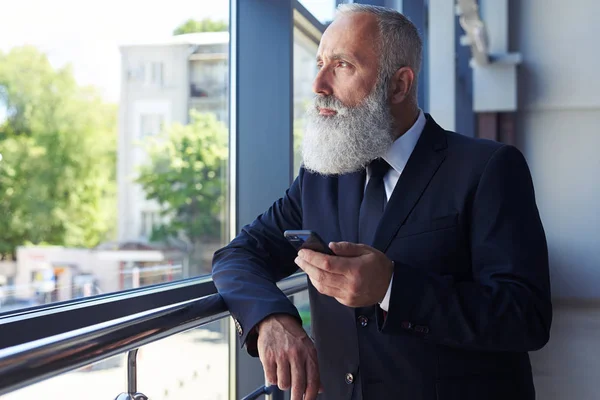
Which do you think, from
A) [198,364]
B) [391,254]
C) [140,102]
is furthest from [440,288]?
[140,102]

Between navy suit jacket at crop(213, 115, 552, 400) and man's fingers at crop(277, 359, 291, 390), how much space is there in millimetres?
116

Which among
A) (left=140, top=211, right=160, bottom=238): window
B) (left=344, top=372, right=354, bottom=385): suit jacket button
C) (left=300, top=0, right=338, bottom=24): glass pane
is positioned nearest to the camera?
(left=344, top=372, right=354, bottom=385): suit jacket button

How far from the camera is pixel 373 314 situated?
1.48 meters

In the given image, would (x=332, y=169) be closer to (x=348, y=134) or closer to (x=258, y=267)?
(x=348, y=134)

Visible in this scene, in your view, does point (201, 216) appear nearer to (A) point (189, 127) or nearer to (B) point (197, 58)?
(A) point (189, 127)

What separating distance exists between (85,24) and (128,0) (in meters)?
1.45

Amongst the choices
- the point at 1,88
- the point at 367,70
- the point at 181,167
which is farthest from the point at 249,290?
the point at 181,167

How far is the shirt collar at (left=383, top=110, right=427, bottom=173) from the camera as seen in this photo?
5.28 ft

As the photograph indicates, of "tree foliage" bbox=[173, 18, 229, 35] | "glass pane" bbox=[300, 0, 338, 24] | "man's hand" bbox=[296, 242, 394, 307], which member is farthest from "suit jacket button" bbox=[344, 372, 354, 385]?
"glass pane" bbox=[300, 0, 338, 24]

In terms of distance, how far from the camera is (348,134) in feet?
5.39

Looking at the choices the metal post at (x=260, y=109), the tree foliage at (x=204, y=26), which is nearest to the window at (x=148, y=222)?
the tree foliage at (x=204, y=26)

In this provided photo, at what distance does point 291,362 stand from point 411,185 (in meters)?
0.48

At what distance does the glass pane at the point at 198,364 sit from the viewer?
104 inches

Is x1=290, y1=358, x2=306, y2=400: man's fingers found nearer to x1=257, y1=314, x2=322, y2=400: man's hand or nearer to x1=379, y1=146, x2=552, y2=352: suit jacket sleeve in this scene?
x1=257, y1=314, x2=322, y2=400: man's hand
